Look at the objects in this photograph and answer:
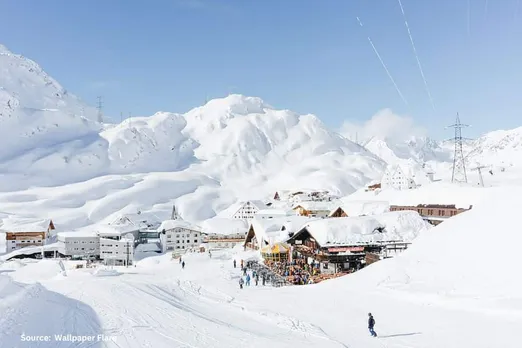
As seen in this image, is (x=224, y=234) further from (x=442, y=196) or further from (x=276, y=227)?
(x=442, y=196)

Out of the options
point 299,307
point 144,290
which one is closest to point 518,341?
point 299,307

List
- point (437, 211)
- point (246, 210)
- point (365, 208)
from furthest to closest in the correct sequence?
1. point (246, 210)
2. point (365, 208)
3. point (437, 211)

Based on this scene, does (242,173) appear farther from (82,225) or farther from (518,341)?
(518,341)

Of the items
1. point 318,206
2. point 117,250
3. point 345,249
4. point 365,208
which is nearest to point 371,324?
point 345,249

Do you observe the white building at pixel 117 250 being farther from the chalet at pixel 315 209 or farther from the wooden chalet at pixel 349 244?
the wooden chalet at pixel 349 244

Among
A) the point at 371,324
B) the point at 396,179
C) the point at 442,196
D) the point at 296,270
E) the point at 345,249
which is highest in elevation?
the point at 396,179

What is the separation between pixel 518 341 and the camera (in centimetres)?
1413

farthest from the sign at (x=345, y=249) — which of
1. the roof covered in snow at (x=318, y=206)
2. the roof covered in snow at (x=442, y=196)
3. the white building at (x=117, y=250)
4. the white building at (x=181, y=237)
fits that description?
the white building at (x=117, y=250)

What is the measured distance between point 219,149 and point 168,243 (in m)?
100

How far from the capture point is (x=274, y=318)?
1789 cm

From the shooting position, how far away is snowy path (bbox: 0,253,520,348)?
1459 centimetres

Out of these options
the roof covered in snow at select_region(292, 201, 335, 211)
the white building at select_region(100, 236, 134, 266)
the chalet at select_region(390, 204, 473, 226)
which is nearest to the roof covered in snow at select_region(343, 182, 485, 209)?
the chalet at select_region(390, 204, 473, 226)

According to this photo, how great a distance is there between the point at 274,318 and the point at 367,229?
51.2 ft

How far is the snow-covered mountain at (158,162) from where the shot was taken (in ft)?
366
